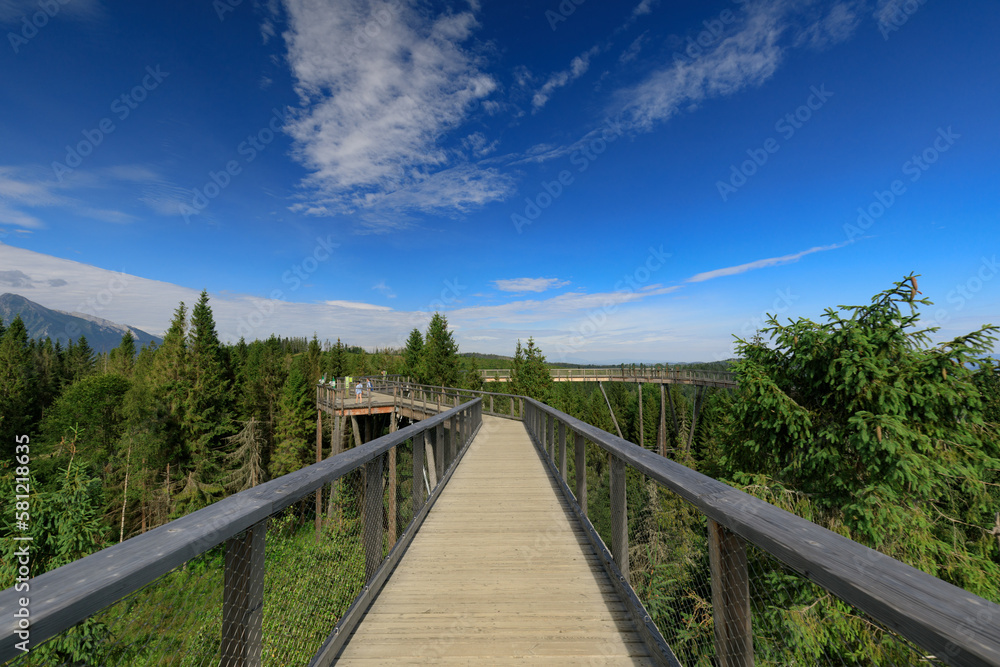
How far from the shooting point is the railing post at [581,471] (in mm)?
4414

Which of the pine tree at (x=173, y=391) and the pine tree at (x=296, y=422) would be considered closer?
the pine tree at (x=173, y=391)

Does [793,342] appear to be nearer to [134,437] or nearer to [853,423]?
[853,423]

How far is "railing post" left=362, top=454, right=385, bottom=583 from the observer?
307cm

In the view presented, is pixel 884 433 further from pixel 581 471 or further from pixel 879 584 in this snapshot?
pixel 879 584

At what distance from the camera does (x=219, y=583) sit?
1779mm

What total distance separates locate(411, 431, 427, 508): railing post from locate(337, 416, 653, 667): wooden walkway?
266 mm

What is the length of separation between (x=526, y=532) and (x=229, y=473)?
39192 mm

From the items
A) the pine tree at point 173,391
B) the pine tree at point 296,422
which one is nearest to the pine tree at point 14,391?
the pine tree at point 173,391

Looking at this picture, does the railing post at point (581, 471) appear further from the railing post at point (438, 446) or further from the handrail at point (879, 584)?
the handrail at point (879, 584)

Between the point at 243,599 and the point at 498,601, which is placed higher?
the point at 243,599

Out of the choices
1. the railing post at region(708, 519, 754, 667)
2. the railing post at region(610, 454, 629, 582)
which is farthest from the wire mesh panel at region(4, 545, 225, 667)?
A: the railing post at region(610, 454, 629, 582)

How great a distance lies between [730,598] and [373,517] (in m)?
2.42

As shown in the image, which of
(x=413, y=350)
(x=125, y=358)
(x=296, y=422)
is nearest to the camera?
(x=296, y=422)

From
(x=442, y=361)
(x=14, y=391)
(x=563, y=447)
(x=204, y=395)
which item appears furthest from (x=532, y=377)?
(x=14, y=391)
